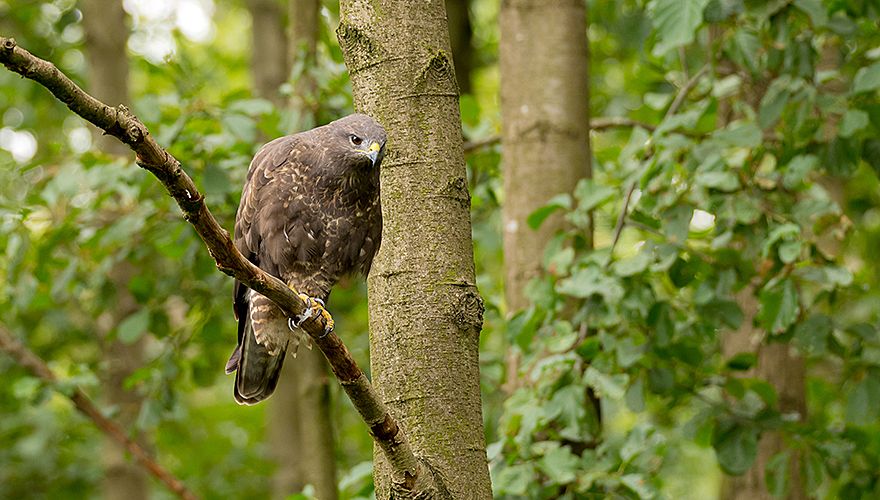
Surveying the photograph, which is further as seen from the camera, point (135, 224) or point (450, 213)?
point (135, 224)

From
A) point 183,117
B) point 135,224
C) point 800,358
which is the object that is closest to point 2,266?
point 135,224

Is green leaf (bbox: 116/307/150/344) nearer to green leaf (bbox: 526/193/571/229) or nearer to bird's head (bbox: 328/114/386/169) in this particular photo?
green leaf (bbox: 526/193/571/229)

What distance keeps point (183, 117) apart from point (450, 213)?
1.74m

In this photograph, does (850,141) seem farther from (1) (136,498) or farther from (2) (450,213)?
(1) (136,498)

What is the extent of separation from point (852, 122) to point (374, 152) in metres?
1.83

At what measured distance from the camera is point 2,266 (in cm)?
597

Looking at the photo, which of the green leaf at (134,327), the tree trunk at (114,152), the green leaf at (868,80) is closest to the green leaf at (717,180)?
the green leaf at (868,80)

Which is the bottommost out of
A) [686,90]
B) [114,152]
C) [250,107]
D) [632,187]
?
[632,187]

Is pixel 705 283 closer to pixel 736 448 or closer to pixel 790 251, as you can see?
pixel 790 251

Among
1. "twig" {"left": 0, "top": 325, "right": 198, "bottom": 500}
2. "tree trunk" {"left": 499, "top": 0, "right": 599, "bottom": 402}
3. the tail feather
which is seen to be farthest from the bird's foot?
"twig" {"left": 0, "top": 325, "right": 198, "bottom": 500}

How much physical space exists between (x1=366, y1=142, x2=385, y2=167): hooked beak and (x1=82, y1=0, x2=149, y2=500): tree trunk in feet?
12.6

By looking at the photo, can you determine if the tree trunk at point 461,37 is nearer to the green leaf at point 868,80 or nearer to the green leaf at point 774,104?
the green leaf at point 774,104

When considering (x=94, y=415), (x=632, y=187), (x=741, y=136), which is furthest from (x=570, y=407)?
(x=94, y=415)

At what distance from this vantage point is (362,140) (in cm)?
272
